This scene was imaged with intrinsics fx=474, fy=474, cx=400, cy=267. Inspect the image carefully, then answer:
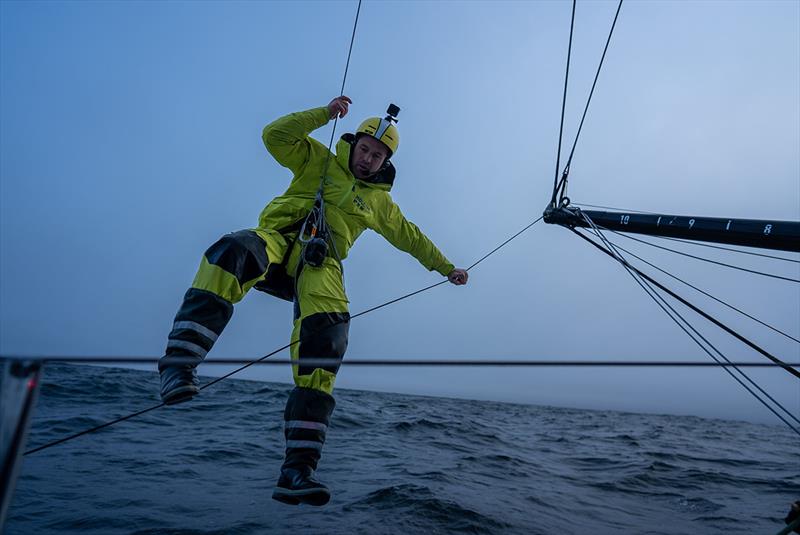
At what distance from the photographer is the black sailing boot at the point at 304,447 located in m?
2.78

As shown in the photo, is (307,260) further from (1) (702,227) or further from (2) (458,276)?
(1) (702,227)

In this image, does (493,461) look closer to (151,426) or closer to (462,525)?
(462,525)

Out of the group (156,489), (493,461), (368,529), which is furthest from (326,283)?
(493,461)

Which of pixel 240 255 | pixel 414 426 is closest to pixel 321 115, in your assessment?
pixel 240 255

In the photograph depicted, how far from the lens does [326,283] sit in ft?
11.6

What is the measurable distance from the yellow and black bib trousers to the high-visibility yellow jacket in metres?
0.25

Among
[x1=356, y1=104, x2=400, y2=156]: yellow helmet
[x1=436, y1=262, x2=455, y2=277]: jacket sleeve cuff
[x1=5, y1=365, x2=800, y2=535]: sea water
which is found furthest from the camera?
[x1=436, y1=262, x2=455, y2=277]: jacket sleeve cuff

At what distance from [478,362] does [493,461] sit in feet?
24.5

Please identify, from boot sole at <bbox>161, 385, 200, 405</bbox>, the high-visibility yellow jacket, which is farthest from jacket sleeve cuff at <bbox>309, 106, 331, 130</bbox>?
boot sole at <bbox>161, 385, 200, 405</bbox>

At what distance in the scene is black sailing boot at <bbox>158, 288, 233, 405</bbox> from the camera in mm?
2672

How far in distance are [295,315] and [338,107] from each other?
1595mm

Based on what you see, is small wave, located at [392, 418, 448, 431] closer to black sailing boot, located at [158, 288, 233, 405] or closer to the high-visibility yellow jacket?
the high-visibility yellow jacket

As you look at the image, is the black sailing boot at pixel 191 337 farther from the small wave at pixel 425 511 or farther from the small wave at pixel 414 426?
the small wave at pixel 414 426

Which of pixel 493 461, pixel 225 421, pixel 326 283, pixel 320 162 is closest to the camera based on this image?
pixel 326 283
